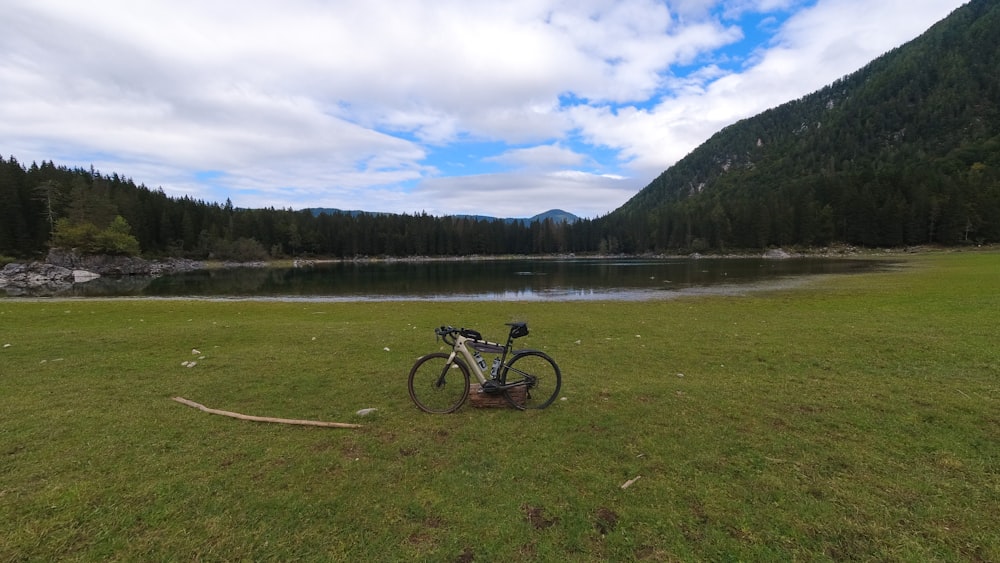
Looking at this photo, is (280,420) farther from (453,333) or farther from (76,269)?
(76,269)

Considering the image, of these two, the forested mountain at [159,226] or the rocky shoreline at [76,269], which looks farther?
the forested mountain at [159,226]

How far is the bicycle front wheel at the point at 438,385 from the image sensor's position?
8211 mm

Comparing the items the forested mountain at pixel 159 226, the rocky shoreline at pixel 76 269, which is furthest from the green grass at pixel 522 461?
the forested mountain at pixel 159 226

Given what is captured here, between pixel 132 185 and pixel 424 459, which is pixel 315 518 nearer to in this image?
pixel 424 459

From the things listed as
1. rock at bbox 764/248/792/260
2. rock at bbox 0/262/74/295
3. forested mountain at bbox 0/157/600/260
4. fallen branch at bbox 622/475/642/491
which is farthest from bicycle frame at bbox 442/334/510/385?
rock at bbox 764/248/792/260

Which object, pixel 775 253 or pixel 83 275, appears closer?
pixel 83 275

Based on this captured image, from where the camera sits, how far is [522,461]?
6.10 metres

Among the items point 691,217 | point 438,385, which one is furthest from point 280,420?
point 691,217

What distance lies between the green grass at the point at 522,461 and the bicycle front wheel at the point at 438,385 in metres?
0.39

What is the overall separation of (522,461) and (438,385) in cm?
305

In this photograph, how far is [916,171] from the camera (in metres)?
138

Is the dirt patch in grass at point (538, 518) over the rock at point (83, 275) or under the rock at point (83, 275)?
over

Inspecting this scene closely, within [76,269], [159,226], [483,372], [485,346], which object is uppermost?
[159,226]

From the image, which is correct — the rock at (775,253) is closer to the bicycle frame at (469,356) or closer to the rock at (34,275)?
the bicycle frame at (469,356)
